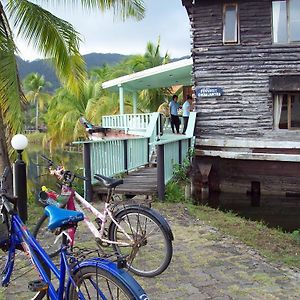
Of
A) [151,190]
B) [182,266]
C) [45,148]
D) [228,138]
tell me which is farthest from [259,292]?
[45,148]

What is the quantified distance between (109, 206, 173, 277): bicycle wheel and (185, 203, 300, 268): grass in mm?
1442

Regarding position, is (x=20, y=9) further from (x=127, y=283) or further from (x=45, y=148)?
(x=45, y=148)

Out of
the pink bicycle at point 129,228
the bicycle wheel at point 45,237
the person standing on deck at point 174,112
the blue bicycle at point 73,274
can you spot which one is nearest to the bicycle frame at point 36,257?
the blue bicycle at point 73,274

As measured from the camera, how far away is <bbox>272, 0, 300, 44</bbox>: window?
15219 millimetres

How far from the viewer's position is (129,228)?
4.52 metres

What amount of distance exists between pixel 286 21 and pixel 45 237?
12.6 metres

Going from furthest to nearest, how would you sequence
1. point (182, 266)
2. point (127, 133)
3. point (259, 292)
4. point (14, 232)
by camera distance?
point (127, 133), point (182, 266), point (259, 292), point (14, 232)

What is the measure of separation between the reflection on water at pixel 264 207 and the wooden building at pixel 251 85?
0.64 meters

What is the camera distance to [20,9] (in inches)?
342

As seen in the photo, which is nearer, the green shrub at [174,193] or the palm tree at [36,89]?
the green shrub at [174,193]

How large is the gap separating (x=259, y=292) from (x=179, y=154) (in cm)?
737

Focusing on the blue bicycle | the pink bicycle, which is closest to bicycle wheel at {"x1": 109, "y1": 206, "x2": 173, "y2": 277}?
the pink bicycle

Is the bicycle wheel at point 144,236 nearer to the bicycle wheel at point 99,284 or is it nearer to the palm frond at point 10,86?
the bicycle wheel at point 99,284

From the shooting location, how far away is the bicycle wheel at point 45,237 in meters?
4.95
